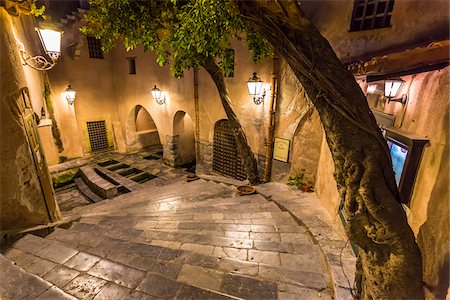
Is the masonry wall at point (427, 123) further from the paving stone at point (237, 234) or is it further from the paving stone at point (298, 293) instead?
the paving stone at point (237, 234)

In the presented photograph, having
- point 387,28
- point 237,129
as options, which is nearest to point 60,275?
point 237,129

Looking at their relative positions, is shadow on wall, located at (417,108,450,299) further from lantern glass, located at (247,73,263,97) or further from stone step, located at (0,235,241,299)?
lantern glass, located at (247,73,263,97)

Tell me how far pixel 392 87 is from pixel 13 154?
6251 millimetres

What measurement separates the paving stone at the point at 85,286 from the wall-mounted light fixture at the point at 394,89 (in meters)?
4.56

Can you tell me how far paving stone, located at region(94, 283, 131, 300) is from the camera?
244cm

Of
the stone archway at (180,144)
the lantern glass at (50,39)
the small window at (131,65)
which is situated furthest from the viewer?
the small window at (131,65)

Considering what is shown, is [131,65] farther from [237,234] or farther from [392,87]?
[392,87]

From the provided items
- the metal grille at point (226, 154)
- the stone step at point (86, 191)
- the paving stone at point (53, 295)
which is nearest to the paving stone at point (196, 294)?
the paving stone at point (53, 295)

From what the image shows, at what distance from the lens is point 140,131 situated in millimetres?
15859

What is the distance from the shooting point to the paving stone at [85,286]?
249cm

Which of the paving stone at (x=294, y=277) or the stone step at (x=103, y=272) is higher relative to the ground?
the stone step at (x=103, y=272)

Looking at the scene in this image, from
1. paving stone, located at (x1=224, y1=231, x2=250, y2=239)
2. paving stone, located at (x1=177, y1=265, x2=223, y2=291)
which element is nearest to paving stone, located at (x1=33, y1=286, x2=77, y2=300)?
paving stone, located at (x1=177, y1=265, x2=223, y2=291)

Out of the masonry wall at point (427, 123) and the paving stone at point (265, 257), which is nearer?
the masonry wall at point (427, 123)

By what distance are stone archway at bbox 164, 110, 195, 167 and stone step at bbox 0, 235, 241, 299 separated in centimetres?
906
